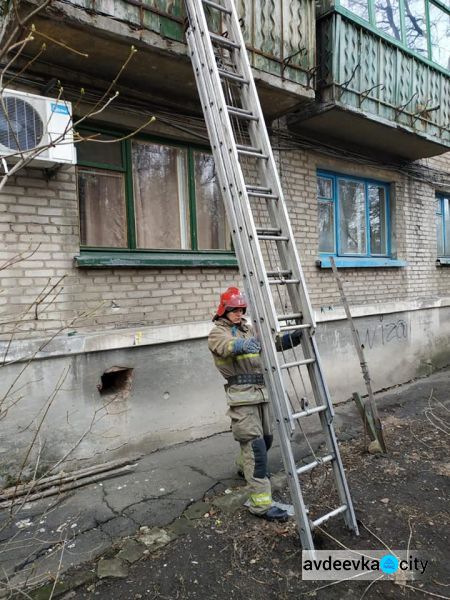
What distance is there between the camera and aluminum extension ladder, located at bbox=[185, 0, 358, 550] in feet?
8.63

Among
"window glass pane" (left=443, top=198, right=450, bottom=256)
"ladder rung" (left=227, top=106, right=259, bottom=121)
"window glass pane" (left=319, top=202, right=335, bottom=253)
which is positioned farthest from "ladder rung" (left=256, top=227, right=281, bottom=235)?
"window glass pane" (left=443, top=198, right=450, bottom=256)

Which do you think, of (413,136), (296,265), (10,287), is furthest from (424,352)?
(10,287)

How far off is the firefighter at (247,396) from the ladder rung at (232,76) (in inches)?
65.8

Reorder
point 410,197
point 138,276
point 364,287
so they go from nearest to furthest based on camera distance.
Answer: point 138,276
point 364,287
point 410,197

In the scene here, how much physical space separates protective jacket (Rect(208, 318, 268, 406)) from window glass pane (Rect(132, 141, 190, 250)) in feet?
5.45

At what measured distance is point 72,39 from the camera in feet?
11.0

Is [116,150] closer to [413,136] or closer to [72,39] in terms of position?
[72,39]

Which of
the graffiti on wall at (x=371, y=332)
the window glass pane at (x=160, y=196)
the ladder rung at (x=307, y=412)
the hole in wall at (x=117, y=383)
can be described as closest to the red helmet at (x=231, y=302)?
the ladder rung at (x=307, y=412)

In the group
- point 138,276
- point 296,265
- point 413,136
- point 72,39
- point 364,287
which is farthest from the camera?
point 364,287

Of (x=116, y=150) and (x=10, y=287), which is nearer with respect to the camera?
(x=10, y=287)

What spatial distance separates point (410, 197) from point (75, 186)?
5686 mm

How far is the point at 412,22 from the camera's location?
6.12 metres

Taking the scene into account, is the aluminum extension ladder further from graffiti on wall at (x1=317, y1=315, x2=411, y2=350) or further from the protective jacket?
graffiti on wall at (x1=317, y1=315, x2=411, y2=350)

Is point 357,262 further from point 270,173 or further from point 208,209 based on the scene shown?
point 270,173
